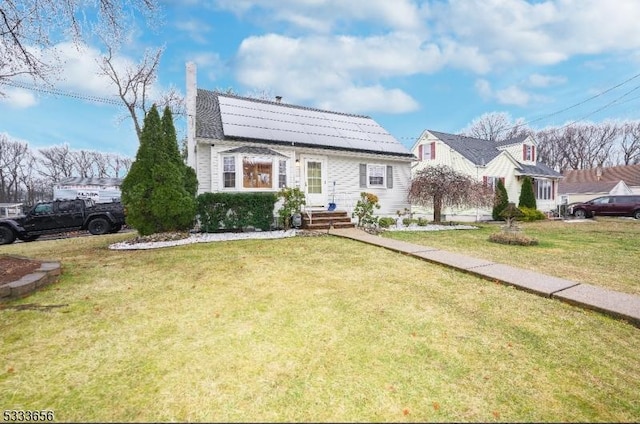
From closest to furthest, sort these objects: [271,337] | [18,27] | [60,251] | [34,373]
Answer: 1. [34,373]
2. [271,337]
3. [18,27]
4. [60,251]

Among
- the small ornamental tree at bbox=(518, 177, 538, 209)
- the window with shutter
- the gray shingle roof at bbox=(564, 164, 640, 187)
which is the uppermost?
the gray shingle roof at bbox=(564, 164, 640, 187)

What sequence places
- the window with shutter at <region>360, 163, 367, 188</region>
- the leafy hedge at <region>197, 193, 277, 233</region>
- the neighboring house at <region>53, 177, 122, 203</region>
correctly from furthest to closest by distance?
the neighboring house at <region>53, 177, 122, 203</region>
the window with shutter at <region>360, 163, 367, 188</region>
the leafy hedge at <region>197, 193, 277, 233</region>

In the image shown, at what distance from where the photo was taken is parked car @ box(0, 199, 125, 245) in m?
11.3

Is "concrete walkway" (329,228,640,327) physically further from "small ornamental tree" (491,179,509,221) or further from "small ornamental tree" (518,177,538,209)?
"small ornamental tree" (518,177,538,209)

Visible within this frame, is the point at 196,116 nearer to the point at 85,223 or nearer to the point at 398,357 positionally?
the point at 85,223

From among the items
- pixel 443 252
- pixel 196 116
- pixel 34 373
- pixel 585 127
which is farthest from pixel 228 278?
pixel 585 127

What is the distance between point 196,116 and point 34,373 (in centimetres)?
1108

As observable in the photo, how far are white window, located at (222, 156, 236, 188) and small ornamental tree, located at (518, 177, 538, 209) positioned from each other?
18910mm

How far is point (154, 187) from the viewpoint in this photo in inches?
342

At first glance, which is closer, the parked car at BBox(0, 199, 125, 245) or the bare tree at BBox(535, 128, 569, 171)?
the parked car at BBox(0, 199, 125, 245)

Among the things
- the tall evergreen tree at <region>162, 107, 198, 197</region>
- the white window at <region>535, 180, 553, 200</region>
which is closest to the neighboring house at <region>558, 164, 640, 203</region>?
the white window at <region>535, 180, 553, 200</region>

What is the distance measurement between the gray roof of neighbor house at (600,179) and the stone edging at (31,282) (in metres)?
43.9

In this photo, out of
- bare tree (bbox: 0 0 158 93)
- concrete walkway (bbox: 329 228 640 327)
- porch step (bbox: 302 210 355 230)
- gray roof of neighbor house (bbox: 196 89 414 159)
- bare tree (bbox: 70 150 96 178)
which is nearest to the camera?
concrete walkway (bbox: 329 228 640 327)

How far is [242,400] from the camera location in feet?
6.21
